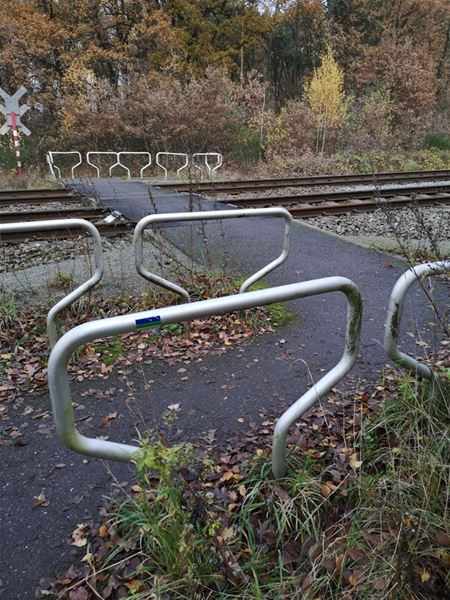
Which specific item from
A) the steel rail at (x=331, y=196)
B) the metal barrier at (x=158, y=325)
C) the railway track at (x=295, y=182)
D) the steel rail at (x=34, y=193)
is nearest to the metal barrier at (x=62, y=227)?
the metal barrier at (x=158, y=325)

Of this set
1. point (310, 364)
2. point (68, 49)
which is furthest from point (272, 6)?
point (310, 364)

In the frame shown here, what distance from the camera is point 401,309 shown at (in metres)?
2.21

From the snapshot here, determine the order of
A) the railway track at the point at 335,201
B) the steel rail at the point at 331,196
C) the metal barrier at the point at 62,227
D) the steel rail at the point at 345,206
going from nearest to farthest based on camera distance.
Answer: the metal barrier at the point at 62,227 → the steel rail at the point at 345,206 → the railway track at the point at 335,201 → the steel rail at the point at 331,196

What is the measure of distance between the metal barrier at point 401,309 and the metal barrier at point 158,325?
0.16 meters

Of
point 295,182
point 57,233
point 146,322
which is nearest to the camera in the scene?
point 146,322

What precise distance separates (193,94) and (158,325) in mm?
22530

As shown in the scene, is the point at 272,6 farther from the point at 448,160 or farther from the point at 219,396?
the point at 219,396

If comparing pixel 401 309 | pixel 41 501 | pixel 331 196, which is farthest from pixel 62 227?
pixel 331 196

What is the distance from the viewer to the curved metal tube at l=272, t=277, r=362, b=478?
86.3 inches

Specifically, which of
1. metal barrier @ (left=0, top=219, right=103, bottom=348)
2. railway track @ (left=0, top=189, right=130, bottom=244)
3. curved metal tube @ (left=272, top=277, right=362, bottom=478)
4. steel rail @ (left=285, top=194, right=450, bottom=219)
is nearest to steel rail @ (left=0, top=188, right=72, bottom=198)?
railway track @ (left=0, top=189, right=130, bottom=244)

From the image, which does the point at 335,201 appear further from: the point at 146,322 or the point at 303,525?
the point at 146,322

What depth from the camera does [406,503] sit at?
2055mm

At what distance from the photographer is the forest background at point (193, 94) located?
21.4 m

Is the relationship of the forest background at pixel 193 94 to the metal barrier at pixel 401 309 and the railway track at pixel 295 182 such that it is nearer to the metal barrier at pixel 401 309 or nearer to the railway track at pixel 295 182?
the railway track at pixel 295 182
